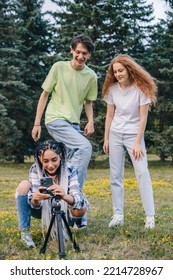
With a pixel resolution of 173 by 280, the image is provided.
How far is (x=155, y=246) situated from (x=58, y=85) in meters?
1.98

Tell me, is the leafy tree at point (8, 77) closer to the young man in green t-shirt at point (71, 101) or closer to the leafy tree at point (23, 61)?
the leafy tree at point (23, 61)

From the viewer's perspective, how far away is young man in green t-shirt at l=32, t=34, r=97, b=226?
15.7ft

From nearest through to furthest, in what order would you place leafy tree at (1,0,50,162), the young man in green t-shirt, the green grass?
the green grass → the young man in green t-shirt → leafy tree at (1,0,50,162)

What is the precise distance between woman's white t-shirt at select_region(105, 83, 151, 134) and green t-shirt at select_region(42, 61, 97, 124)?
383 mm

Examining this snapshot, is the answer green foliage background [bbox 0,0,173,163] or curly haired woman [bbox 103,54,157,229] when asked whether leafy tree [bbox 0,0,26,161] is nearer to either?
green foliage background [bbox 0,0,173,163]

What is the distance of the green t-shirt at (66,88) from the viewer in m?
4.89

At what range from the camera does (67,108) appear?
16.1 ft

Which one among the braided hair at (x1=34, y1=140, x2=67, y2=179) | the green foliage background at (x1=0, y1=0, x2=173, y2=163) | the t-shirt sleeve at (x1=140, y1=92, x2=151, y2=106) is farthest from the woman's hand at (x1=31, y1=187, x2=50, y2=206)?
the green foliage background at (x1=0, y1=0, x2=173, y2=163)

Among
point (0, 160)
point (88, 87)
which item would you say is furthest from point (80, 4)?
point (88, 87)

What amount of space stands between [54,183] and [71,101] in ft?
3.94

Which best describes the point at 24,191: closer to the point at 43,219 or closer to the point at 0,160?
the point at 43,219

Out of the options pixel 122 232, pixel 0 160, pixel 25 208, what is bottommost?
pixel 0 160

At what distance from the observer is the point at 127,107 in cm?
501

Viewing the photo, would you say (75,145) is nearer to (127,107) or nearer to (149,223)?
(127,107)
